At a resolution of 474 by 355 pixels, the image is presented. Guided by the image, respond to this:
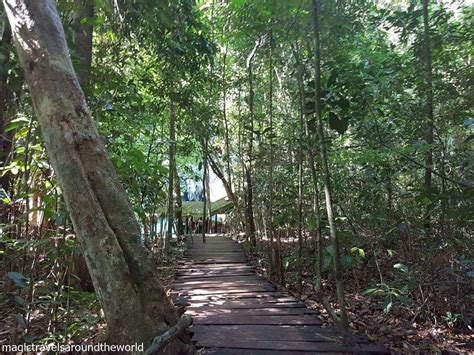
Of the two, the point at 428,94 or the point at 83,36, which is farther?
the point at 83,36

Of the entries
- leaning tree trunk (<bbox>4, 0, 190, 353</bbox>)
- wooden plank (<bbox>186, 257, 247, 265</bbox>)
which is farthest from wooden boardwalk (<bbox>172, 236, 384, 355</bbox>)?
wooden plank (<bbox>186, 257, 247, 265</bbox>)

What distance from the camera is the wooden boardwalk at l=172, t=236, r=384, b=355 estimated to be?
3061 mm

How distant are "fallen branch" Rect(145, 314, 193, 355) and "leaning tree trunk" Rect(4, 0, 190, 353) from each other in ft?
0.23

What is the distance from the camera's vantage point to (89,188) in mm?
2488

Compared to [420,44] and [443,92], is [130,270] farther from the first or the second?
[420,44]

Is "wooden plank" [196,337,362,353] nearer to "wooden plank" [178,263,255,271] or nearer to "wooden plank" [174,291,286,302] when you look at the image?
"wooden plank" [174,291,286,302]

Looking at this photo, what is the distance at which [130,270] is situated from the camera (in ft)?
8.49

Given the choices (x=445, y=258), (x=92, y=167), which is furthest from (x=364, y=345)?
(x=92, y=167)

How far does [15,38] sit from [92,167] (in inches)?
44.1

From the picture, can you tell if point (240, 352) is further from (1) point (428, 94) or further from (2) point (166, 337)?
(1) point (428, 94)

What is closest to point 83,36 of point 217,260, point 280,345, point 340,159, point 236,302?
point 236,302

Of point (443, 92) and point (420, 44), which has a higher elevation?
point (420, 44)

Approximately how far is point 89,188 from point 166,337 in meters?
1.18

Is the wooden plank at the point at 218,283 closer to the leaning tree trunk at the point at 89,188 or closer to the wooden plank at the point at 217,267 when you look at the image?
the wooden plank at the point at 217,267
